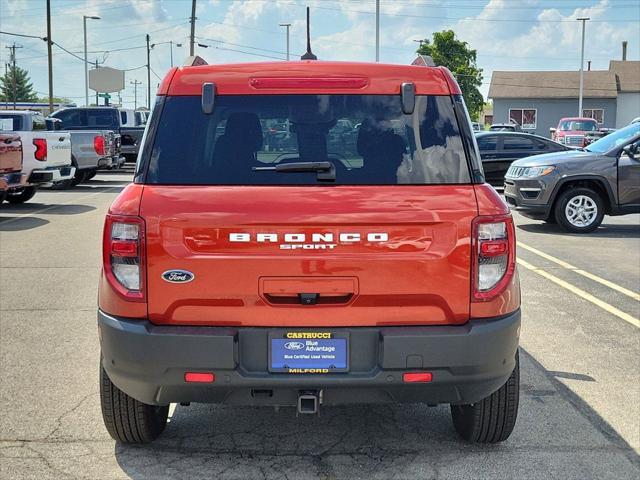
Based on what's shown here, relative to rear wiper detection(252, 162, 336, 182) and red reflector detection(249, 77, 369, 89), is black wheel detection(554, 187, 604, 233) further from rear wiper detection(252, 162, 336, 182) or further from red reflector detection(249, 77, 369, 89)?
rear wiper detection(252, 162, 336, 182)

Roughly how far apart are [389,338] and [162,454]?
1.43 m

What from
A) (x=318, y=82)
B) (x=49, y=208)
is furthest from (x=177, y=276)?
(x=49, y=208)

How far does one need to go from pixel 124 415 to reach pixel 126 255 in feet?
3.16

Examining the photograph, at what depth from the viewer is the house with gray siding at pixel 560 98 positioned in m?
66.4

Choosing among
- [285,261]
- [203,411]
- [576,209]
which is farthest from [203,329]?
[576,209]

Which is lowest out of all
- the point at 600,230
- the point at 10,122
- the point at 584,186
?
the point at 600,230

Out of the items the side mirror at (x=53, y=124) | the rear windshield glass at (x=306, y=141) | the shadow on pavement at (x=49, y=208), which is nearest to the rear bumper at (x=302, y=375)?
the rear windshield glass at (x=306, y=141)

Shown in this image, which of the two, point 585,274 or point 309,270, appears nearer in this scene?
point 309,270

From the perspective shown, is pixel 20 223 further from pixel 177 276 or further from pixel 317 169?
pixel 317 169

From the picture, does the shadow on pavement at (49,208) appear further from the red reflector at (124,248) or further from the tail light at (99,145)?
the red reflector at (124,248)

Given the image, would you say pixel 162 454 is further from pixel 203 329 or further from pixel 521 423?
pixel 521 423

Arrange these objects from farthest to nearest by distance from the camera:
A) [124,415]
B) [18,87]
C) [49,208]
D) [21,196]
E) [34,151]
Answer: [18,87] < [21,196] < [49,208] < [34,151] < [124,415]

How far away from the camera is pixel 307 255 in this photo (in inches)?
140

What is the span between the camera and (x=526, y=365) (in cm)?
584
